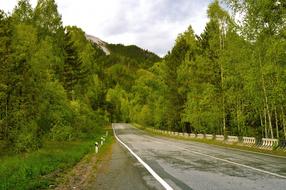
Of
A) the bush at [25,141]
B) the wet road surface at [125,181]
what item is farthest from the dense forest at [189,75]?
the wet road surface at [125,181]

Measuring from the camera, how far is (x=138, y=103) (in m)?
108

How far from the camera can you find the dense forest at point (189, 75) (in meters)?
24.2

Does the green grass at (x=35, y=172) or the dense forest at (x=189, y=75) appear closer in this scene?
the green grass at (x=35, y=172)

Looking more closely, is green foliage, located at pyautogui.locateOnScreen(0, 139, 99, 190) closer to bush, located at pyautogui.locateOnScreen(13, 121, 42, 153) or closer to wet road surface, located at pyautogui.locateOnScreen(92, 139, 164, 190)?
wet road surface, located at pyautogui.locateOnScreen(92, 139, 164, 190)

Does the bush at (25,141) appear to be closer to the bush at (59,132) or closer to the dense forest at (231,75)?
the bush at (59,132)

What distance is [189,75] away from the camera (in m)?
52.0

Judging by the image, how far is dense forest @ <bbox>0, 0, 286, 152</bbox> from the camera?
24156mm

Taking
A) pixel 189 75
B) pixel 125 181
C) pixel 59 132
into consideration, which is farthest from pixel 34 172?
pixel 189 75

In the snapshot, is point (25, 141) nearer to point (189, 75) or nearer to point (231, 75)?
point (231, 75)

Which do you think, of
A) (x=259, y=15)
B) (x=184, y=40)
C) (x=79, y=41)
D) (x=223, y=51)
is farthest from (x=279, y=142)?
(x=79, y=41)

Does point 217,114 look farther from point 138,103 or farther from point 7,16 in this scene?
point 138,103

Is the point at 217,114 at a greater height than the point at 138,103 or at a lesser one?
lesser

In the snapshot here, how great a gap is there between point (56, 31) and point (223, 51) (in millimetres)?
27647

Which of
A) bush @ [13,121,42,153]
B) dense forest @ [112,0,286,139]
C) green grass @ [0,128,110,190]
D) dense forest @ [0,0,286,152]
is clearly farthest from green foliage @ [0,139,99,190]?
dense forest @ [112,0,286,139]
